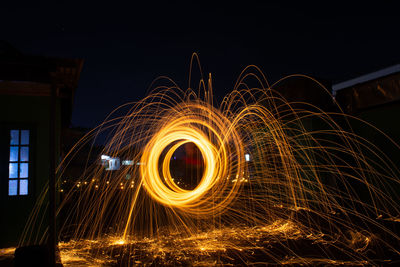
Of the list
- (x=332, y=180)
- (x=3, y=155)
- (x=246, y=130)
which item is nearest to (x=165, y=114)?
(x=246, y=130)

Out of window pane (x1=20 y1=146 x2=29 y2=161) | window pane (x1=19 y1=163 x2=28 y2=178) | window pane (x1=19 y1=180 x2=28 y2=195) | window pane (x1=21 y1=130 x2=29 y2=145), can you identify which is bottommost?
window pane (x1=19 y1=180 x2=28 y2=195)

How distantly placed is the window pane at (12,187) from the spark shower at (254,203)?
2.16ft

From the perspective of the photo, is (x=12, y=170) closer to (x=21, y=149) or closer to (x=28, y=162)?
(x=28, y=162)

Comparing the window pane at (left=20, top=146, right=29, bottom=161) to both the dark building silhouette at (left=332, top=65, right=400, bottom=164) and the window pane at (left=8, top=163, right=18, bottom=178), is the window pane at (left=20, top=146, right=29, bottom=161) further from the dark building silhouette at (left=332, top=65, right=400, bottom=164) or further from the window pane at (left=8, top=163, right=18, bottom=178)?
the dark building silhouette at (left=332, top=65, right=400, bottom=164)

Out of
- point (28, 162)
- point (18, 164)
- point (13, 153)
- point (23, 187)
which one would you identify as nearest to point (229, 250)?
point (23, 187)

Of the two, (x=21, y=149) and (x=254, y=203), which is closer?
(x=21, y=149)

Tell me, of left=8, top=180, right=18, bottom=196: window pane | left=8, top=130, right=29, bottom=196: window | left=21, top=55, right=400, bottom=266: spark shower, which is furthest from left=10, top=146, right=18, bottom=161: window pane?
left=21, top=55, right=400, bottom=266: spark shower

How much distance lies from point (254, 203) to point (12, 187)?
8036mm

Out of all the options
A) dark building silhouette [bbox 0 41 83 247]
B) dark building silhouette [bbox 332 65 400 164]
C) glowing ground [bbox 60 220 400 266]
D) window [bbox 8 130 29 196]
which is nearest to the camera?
glowing ground [bbox 60 220 400 266]

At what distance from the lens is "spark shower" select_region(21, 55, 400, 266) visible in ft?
18.9

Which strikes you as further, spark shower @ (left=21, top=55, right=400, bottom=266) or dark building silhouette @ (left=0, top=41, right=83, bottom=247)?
dark building silhouette @ (left=0, top=41, right=83, bottom=247)

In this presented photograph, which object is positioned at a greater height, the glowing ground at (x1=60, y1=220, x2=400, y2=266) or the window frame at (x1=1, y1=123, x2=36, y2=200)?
the window frame at (x1=1, y1=123, x2=36, y2=200)

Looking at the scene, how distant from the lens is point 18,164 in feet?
22.3

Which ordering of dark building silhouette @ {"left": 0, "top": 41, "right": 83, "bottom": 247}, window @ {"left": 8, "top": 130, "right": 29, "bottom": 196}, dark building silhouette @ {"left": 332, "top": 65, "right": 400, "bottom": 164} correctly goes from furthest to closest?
dark building silhouette @ {"left": 332, "top": 65, "right": 400, "bottom": 164} → window @ {"left": 8, "top": 130, "right": 29, "bottom": 196} → dark building silhouette @ {"left": 0, "top": 41, "right": 83, "bottom": 247}
